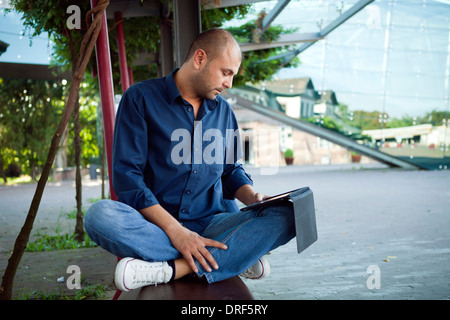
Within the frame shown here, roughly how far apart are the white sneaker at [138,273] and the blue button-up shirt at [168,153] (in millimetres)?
253

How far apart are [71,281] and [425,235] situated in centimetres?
406

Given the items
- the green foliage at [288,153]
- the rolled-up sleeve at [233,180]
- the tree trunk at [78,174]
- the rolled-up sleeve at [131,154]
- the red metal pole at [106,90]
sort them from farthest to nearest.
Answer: the green foliage at [288,153] → the tree trunk at [78,174] → the red metal pole at [106,90] → the rolled-up sleeve at [233,180] → the rolled-up sleeve at [131,154]

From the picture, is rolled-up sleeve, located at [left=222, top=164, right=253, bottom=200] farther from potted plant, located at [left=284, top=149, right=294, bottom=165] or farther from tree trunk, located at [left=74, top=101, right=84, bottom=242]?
potted plant, located at [left=284, top=149, right=294, bottom=165]

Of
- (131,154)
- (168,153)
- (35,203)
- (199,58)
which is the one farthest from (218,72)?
(35,203)

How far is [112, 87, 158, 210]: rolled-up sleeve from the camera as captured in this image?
191 centimetres

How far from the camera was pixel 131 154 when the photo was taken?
1.97 meters

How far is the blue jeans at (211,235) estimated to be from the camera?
5.84 feet

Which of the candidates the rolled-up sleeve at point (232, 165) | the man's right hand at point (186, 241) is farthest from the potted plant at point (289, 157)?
the man's right hand at point (186, 241)


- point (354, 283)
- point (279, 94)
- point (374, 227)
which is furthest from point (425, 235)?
point (279, 94)

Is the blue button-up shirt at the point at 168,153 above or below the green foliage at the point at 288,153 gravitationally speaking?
above

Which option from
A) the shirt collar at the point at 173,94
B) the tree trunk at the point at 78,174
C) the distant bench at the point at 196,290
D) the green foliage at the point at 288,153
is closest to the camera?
the distant bench at the point at 196,290

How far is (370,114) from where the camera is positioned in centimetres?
1950

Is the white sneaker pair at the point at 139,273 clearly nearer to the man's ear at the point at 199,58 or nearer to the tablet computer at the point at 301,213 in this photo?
the tablet computer at the point at 301,213

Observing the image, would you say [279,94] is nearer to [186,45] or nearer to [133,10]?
[133,10]
